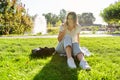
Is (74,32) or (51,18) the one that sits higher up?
(74,32)

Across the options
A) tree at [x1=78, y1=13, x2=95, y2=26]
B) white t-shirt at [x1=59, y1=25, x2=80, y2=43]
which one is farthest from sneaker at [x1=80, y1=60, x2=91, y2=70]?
tree at [x1=78, y1=13, x2=95, y2=26]

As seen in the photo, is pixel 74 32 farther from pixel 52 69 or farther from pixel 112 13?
pixel 112 13

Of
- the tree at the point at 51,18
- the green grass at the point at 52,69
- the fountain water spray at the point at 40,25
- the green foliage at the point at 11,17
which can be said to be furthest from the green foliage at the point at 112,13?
the tree at the point at 51,18

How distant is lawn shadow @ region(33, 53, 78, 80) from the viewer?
539 centimetres

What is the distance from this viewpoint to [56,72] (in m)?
5.73

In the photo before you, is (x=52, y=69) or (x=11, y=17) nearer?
(x=52, y=69)

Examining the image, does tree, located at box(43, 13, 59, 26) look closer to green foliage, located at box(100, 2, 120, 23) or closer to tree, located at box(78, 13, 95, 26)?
tree, located at box(78, 13, 95, 26)

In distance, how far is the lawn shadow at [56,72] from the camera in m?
5.39

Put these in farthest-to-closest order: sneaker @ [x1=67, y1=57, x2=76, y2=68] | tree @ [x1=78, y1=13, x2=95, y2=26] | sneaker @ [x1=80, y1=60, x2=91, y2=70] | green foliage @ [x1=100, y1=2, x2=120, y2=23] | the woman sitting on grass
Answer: tree @ [x1=78, y1=13, x2=95, y2=26] < green foliage @ [x1=100, y1=2, x2=120, y2=23] < the woman sitting on grass < sneaker @ [x1=67, y1=57, x2=76, y2=68] < sneaker @ [x1=80, y1=60, x2=91, y2=70]

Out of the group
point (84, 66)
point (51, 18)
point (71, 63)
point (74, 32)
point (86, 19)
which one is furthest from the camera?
point (86, 19)

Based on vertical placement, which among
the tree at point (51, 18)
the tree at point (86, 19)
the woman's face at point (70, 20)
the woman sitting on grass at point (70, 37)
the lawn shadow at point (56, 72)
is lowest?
the tree at point (86, 19)

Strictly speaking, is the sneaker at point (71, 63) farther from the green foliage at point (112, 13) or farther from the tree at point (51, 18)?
the tree at point (51, 18)

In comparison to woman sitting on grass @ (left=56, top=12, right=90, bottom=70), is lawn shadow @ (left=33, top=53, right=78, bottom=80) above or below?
below

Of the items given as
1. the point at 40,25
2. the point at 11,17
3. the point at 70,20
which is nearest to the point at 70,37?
the point at 70,20
